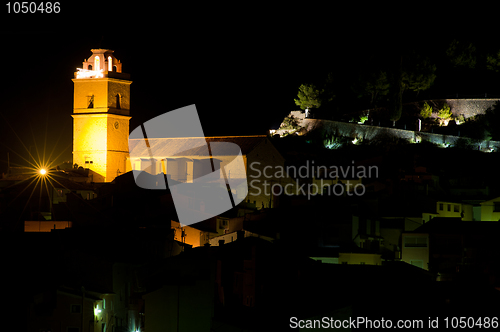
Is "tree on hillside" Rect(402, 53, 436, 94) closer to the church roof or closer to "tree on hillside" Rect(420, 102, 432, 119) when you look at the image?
"tree on hillside" Rect(420, 102, 432, 119)

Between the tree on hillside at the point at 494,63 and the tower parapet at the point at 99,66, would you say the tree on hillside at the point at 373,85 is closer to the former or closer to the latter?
the tree on hillside at the point at 494,63

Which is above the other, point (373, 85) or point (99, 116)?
point (373, 85)

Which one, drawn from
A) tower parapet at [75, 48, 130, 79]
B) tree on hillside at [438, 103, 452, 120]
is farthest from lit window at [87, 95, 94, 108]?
tree on hillside at [438, 103, 452, 120]

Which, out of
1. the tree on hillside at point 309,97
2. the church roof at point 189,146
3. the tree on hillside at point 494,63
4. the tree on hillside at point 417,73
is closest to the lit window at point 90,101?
the church roof at point 189,146

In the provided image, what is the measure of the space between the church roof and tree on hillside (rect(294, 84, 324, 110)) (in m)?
12.9

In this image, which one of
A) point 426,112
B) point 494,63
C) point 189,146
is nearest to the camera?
point 189,146

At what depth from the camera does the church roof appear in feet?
157

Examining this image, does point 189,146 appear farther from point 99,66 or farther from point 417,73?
point 417,73

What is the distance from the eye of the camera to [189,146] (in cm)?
5109

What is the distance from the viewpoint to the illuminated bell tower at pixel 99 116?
49375 millimetres

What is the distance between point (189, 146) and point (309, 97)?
14.4 metres

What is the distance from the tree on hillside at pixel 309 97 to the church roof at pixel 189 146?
12851 millimetres

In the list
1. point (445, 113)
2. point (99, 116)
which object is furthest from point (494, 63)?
point (99, 116)

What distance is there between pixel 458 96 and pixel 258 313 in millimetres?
44467
